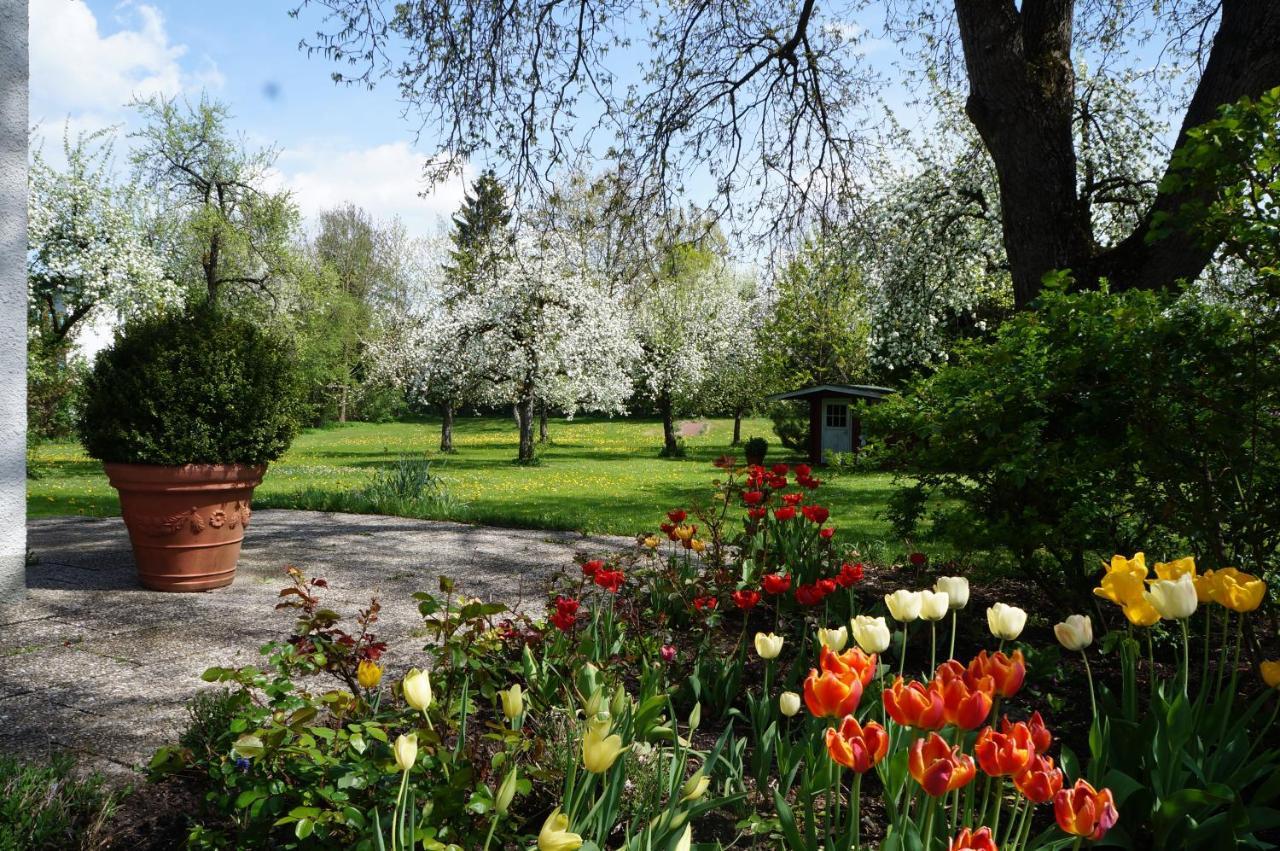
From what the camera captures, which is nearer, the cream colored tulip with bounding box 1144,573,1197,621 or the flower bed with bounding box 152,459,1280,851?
the flower bed with bounding box 152,459,1280,851

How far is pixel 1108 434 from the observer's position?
127 inches

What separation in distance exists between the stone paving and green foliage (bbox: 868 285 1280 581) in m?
2.50

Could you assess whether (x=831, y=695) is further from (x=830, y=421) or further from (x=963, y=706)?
(x=830, y=421)

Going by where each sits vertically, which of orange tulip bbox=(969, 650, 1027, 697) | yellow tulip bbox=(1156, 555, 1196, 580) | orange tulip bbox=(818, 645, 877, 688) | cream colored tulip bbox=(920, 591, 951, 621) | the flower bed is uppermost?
yellow tulip bbox=(1156, 555, 1196, 580)

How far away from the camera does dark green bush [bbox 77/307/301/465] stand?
4723mm

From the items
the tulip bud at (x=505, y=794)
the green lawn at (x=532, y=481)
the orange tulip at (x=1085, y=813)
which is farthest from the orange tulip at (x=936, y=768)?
the green lawn at (x=532, y=481)

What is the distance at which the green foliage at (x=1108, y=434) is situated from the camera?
2783 millimetres

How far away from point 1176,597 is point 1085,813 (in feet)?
Answer: 2.29

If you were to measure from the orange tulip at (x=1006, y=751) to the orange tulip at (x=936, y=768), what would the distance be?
3 cm

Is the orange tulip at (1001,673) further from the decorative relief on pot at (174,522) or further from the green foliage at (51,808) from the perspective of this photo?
the decorative relief on pot at (174,522)

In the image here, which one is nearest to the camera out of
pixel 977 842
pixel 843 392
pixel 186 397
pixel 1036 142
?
pixel 977 842

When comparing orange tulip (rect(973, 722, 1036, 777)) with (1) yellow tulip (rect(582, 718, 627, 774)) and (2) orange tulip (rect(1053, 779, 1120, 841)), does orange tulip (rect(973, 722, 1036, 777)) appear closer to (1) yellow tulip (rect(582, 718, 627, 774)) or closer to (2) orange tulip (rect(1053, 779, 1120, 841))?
(2) orange tulip (rect(1053, 779, 1120, 841))

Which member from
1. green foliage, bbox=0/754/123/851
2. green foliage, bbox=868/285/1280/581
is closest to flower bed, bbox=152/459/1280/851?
green foliage, bbox=0/754/123/851

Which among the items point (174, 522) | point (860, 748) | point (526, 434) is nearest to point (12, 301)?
point (174, 522)
